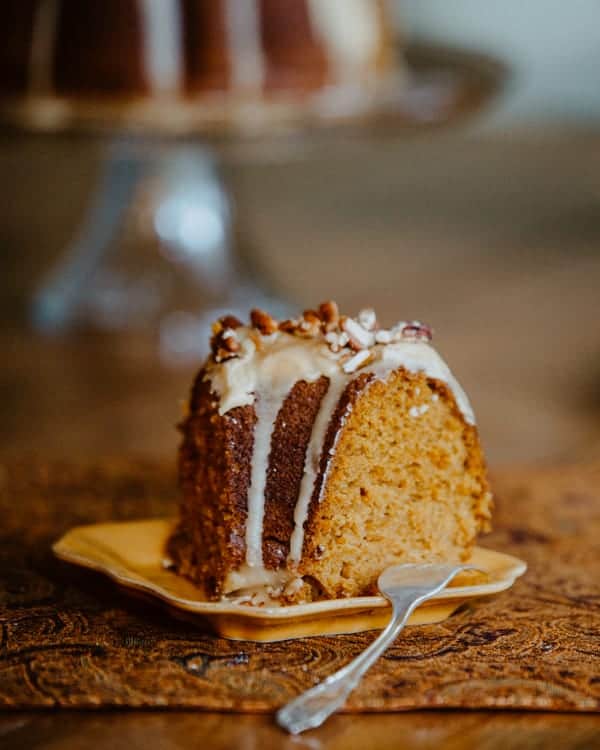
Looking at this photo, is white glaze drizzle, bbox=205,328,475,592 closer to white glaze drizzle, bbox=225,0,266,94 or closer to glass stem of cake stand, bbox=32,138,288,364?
white glaze drizzle, bbox=225,0,266,94

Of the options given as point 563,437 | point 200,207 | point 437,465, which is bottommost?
point 563,437

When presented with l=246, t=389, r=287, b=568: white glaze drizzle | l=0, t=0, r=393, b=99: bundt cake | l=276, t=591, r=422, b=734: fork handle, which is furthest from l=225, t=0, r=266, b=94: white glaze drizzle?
l=276, t=591, r=422, b=734: fork handle

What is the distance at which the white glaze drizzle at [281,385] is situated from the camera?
3.20ft

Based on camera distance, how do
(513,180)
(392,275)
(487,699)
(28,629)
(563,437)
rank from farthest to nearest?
1. (513,180)
2. (392,275)
3. (563,437)
4. (28,629)
5. (487,699)

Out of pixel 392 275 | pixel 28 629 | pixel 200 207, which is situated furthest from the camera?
pixel 392 275

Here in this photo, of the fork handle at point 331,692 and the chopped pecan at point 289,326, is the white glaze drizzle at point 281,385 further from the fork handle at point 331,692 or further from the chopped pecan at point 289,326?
the fork handle at point 331,692

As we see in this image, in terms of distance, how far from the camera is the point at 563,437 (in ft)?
6.77

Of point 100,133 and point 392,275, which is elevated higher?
point 100,133

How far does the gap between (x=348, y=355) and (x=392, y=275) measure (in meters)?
2.24

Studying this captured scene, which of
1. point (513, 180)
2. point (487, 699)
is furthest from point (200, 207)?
point (487, 699)

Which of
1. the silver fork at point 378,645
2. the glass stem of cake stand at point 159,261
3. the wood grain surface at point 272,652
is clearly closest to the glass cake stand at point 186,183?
the glass stem of cake stand at point 159,261

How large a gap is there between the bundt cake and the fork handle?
1534 millimetres

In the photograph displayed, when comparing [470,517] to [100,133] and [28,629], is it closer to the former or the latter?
[28,629]

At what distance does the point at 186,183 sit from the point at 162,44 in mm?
590
